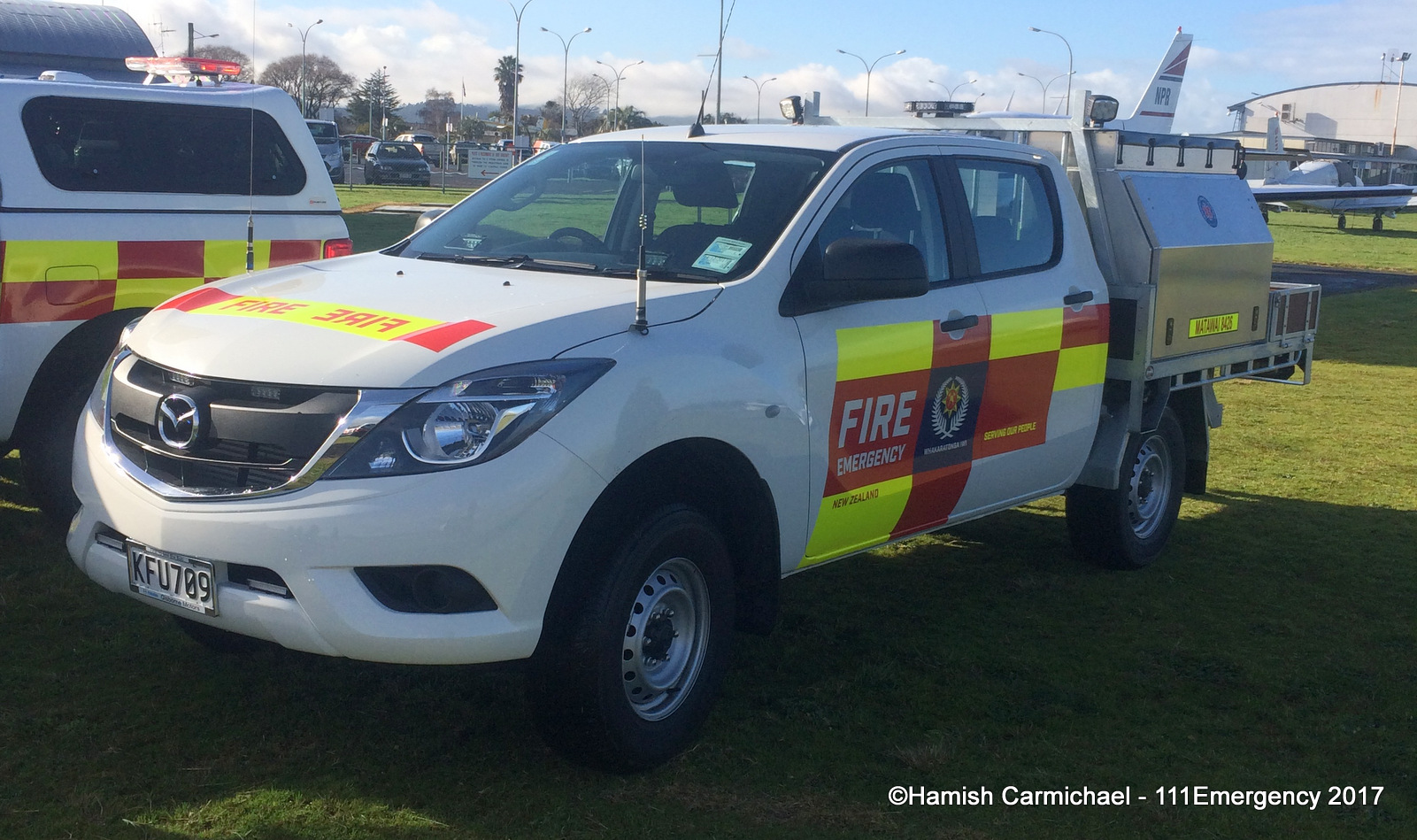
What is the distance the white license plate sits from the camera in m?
3.19

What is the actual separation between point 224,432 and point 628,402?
1.00 m

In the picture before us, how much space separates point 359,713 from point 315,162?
342cm

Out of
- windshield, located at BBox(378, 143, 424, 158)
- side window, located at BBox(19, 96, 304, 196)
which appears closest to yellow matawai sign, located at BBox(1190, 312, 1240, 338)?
side window, located at BBox(19, 96, 304, 196)

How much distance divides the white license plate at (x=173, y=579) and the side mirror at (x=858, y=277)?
1.74m

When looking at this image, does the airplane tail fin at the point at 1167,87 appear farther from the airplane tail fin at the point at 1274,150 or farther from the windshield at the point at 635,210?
the windshield at the point at 635,210

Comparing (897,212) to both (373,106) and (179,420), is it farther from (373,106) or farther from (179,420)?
(373,106)

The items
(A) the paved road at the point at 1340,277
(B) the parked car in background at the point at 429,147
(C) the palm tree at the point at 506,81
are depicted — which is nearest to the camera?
(A) the paved road at the point at 1340,277

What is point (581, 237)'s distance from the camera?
4324 millimetres

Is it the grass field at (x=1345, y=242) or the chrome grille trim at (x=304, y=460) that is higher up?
the grass field at (x=1345, y=242)

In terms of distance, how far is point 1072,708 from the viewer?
→ 13.8 feet

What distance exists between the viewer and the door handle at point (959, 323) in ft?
14.4

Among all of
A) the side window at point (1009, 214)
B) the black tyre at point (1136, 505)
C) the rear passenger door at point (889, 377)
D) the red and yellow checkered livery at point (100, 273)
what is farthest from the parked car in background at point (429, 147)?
the rear passenger door at point (889, 377)

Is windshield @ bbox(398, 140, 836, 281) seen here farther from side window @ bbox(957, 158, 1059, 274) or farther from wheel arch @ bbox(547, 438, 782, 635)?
side window @ bbox(957, 158, 1059, 274)

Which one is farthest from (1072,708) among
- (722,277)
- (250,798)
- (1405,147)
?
(1405,147)
